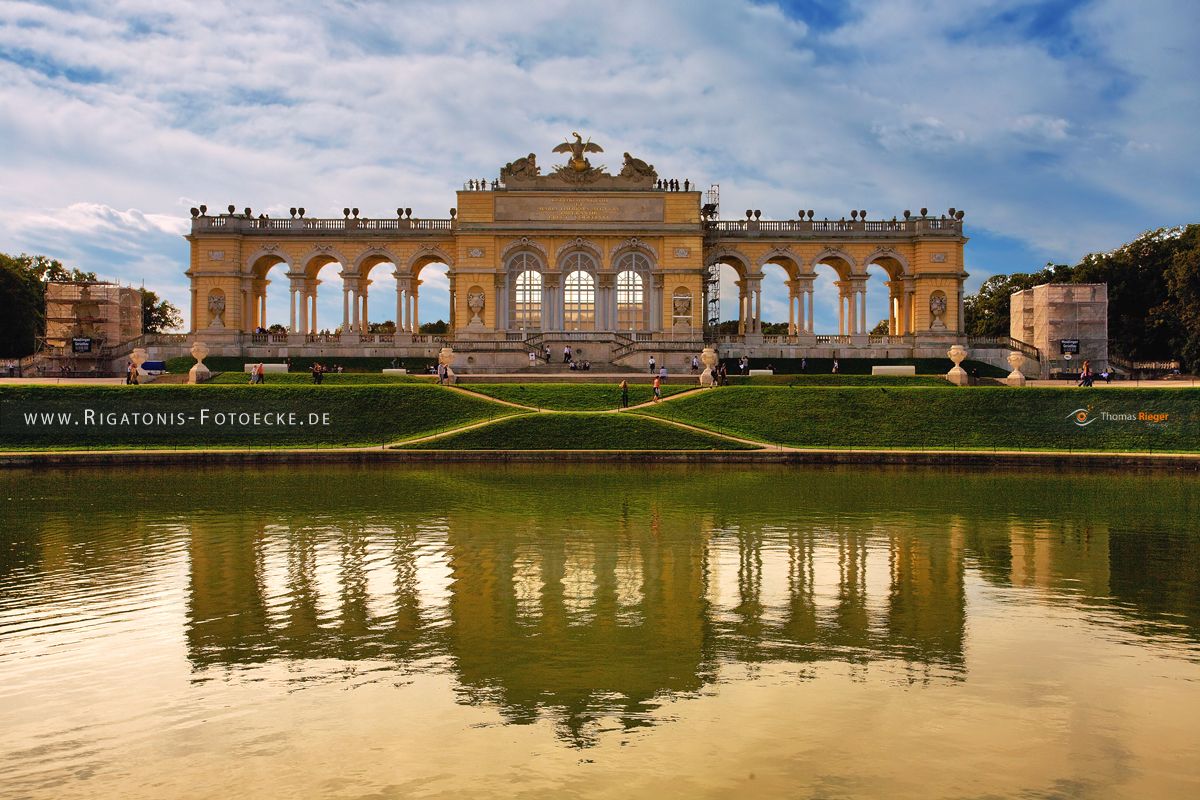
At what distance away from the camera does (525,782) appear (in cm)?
648

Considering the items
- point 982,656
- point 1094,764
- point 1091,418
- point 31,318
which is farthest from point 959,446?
point 31,318

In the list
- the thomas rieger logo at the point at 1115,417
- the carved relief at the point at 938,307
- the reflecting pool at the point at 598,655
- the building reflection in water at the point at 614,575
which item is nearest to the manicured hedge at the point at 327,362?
the building reflection in water at the point at 614,575

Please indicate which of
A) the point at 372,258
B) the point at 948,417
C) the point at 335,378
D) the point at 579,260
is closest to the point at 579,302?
the point at 579,260

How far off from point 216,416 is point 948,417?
26.5 metres

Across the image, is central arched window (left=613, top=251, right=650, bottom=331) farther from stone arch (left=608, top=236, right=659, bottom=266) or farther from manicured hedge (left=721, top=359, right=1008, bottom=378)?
manicured hedge (left=721, top=359, right=1008, bottom=378)

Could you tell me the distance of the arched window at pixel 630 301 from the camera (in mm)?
58844

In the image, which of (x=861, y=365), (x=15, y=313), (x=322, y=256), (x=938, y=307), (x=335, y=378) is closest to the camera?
(x=335, y=378)

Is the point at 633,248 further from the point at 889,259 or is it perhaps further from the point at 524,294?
the point at 889,259

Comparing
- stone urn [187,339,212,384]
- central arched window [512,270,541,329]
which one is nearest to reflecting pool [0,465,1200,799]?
stone urn [187,339,212,384]

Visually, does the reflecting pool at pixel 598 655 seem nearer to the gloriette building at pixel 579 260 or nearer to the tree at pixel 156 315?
the gloriette building at pixel 579 260

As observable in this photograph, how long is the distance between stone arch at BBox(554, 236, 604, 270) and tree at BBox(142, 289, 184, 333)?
42.6 m

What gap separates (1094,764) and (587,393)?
108ft

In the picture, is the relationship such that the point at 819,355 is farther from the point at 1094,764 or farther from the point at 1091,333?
the point at 1094,764

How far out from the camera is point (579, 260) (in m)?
58.8
